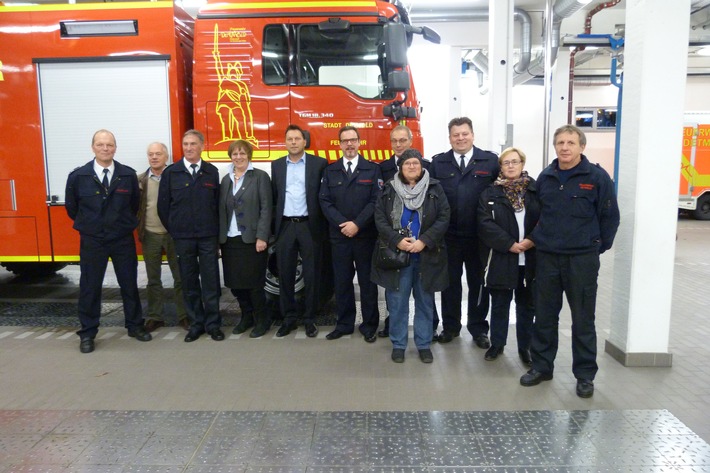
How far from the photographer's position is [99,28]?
15.8 feet

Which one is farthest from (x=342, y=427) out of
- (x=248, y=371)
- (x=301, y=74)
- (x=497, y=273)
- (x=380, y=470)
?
(x=301, y=74)

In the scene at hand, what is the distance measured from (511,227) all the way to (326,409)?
73.5 inches

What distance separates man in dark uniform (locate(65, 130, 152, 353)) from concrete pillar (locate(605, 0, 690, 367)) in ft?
13.3

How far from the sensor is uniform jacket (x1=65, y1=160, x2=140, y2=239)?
4.43 m

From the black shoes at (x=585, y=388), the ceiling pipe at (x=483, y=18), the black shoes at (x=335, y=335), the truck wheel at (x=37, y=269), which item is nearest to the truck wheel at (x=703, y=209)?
the ceiling pipe at (x=483, y=18)

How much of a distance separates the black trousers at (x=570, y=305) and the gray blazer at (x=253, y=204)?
2282 millimetres

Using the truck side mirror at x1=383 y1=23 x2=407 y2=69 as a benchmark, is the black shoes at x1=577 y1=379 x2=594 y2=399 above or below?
below

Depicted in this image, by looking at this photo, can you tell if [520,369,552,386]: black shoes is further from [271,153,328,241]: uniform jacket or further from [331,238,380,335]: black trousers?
[271,153,328,241]: uniform jacket

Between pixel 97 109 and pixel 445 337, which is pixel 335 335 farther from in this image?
pixel 97 109

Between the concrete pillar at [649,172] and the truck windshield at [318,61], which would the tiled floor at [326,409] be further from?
the truck windshield at [318,61]

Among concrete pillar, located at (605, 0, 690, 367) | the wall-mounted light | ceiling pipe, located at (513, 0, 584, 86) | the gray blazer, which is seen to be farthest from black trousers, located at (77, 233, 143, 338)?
ceiling pipe, located at (513, 0, 584, 86)

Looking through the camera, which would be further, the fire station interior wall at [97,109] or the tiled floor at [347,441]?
the fire station interior wall at [97,109]

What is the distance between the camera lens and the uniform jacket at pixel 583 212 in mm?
3436

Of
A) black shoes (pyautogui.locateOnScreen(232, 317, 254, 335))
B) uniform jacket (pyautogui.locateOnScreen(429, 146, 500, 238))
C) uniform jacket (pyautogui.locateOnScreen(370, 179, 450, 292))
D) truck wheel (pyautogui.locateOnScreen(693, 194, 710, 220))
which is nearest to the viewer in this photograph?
uniform jacket (pyautogui.locateOnScreen(370, 179, 450, 292))
